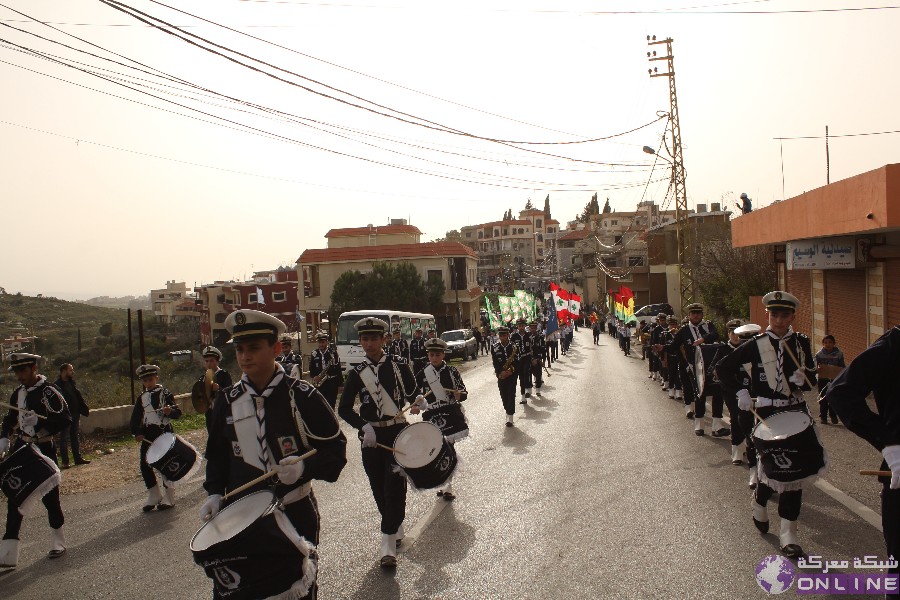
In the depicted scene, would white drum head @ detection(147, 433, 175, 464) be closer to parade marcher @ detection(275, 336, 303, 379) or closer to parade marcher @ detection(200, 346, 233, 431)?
parade marcher @ detection(200, 346, 233, 431)

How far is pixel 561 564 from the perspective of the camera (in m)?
5.95

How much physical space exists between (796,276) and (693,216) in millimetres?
42405

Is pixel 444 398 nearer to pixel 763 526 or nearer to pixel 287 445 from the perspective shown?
pixel 763 526

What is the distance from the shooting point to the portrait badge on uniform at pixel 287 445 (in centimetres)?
405

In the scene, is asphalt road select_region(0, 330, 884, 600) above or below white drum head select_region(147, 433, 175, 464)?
below

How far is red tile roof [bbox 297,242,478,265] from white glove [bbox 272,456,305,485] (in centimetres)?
5526

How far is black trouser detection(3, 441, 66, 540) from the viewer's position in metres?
6.89

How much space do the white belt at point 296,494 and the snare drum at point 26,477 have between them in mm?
4410

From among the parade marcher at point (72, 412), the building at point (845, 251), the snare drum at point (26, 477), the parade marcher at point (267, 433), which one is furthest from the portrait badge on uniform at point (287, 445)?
the building at point (845, 251)

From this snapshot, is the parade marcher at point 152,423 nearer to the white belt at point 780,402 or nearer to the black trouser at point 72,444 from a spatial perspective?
the black trouser at point 72,444

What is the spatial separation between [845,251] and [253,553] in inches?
707

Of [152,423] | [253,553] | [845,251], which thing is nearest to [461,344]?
[845,251]

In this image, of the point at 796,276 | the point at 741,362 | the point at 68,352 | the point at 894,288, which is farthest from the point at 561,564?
the point at 68,352

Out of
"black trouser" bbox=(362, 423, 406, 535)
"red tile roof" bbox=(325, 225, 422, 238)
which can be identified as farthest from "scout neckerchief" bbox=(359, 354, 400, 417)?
"red tile roof" bbox=(325, 225, 422, 238)
